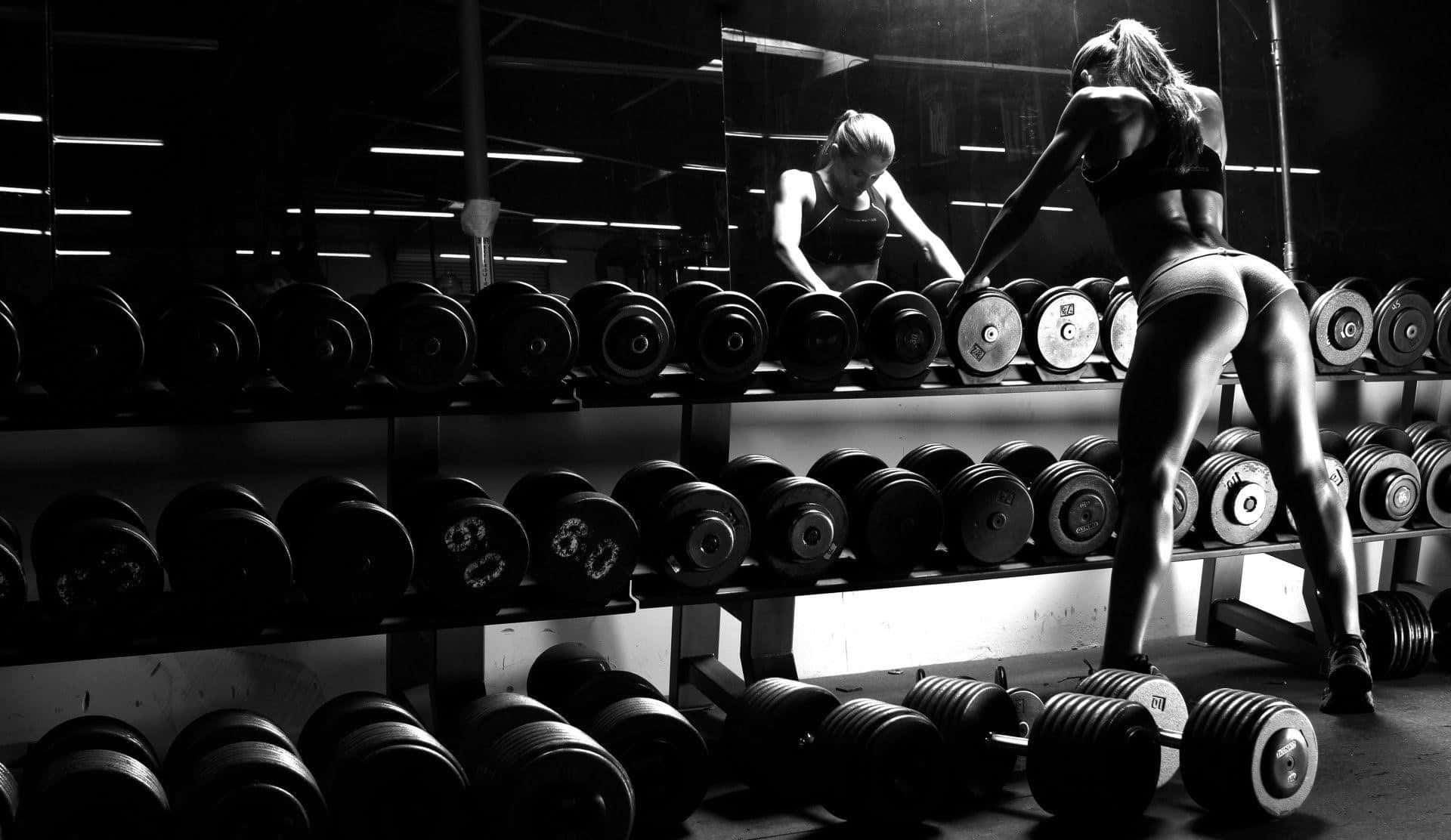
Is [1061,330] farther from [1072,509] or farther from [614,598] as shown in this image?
[614,598]

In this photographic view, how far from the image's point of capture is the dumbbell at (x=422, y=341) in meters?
2.50

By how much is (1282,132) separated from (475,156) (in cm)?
288

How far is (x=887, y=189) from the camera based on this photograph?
3631 mm

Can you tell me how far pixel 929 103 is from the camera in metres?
3.69

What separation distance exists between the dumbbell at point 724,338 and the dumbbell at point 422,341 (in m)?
0.54

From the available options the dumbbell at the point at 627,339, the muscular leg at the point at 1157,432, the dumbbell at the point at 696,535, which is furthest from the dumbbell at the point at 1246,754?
the dumbbell at the point at 627,339

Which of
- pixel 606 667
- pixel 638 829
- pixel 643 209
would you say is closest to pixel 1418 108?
pixel 643 209

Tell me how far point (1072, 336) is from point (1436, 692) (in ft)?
4.60

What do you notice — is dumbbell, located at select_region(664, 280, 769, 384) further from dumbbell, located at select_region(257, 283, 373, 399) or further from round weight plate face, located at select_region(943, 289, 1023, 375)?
dumbbell, located at select_region(257, 283, 373, 399)

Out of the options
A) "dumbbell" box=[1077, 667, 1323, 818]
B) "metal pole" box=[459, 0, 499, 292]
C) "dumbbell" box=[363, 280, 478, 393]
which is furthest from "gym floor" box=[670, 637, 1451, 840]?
"metal pole" box=[459, 0, 499, 292]

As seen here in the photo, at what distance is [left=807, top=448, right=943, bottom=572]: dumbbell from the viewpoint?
2855 mm

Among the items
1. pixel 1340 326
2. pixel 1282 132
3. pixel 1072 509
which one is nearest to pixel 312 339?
pixel 1072 509

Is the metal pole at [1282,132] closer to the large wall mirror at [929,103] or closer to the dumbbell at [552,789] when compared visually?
the large wall mirror at [929,103]

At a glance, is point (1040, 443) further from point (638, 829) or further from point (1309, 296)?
point (638, 829)
